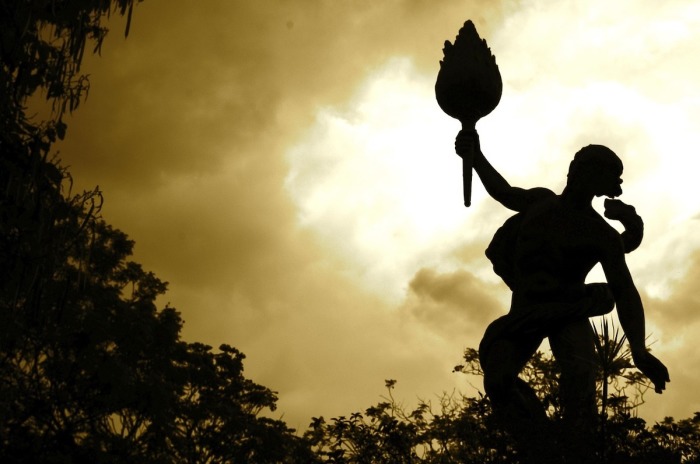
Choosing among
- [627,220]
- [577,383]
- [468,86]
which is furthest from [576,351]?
[468,86]

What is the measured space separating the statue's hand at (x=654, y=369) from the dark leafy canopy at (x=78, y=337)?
3977 mm

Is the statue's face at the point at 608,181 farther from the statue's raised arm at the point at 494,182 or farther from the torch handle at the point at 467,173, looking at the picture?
the torch handle at the point at 467,173

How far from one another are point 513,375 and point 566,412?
527mm

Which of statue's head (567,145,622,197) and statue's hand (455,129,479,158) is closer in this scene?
statue's head (567,145,622,197)

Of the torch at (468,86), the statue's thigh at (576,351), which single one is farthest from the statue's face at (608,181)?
the torch at (468,86)

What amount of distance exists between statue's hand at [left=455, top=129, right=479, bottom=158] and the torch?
0.08 ft

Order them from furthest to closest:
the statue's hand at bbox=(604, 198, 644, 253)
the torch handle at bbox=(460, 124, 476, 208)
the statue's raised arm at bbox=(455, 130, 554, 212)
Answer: the torch handle at bbox=(460, 124, 476, 208) → the statue's raised arm at bbox=(455, 130, 554, 212) → the statue's hand at bbox=(604, 198, 644, 253)

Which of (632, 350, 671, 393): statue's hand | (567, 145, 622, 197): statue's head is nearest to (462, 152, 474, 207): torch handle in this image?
(567, 145, 622, 197): statue's head

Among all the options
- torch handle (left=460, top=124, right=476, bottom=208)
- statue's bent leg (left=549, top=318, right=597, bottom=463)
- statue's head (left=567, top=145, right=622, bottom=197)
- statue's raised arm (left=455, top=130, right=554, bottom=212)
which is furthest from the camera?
torch handle (left=460, top=124, right=476, bottom=208)

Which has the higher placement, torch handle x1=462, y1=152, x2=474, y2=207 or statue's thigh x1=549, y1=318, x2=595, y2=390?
torch handle x1=462, y1=152, x2=474, y2=207

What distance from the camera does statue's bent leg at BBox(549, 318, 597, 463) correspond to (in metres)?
6.17

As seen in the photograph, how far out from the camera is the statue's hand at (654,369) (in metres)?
6.72

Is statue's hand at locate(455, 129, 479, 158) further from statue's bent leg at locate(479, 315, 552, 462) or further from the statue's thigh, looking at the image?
the statue's thigh

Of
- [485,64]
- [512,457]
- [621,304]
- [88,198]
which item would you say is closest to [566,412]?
[512,457]
